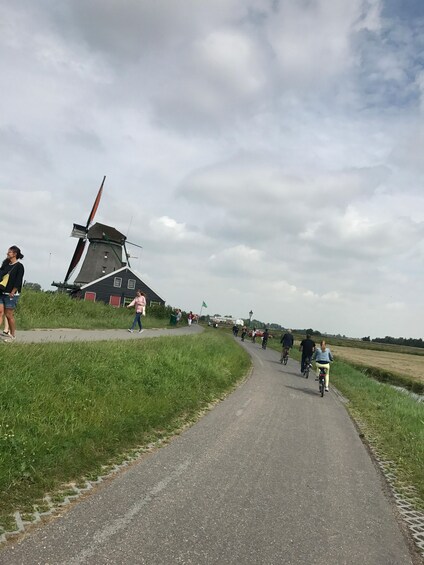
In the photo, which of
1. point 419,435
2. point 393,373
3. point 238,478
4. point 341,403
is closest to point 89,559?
point 238,478

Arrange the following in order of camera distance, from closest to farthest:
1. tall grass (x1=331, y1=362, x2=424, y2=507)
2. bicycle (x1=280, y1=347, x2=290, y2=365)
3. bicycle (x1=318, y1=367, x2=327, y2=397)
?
tall grass (x1=331, y1=362, x2=424, y2=507) → bicycle (x1=318, y1=367, x2=327, y2=397) → bicycle (x1=280, y1=347, x2=290, y2=365)

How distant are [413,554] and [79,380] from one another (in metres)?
6.10

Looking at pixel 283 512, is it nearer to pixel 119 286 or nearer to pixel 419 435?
pixel 419 435

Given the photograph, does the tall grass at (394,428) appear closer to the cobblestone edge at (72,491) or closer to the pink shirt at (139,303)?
the cobblestone edge at (72,491)

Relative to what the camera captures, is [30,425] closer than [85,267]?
Yes

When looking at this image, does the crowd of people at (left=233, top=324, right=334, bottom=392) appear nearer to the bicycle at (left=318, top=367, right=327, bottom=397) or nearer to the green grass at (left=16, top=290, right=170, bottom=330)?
the bicycle at (left=318, top=367, right=327, bottom=397)

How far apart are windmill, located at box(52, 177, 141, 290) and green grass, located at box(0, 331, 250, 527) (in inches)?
1879

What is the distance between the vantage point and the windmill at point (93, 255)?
5712 cm

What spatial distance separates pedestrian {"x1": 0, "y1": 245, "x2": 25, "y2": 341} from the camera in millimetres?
9953

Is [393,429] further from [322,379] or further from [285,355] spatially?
[285,355]

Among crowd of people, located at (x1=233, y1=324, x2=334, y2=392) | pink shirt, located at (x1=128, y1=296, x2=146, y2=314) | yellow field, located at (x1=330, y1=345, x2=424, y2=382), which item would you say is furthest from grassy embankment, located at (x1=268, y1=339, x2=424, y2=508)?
yellow field, located at (x1=330, y1=345, x2=424, y2=382)

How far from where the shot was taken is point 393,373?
3281cm

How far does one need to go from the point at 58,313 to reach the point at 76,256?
36.2 m

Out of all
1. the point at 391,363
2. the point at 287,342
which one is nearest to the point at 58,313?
the point at 287,342
